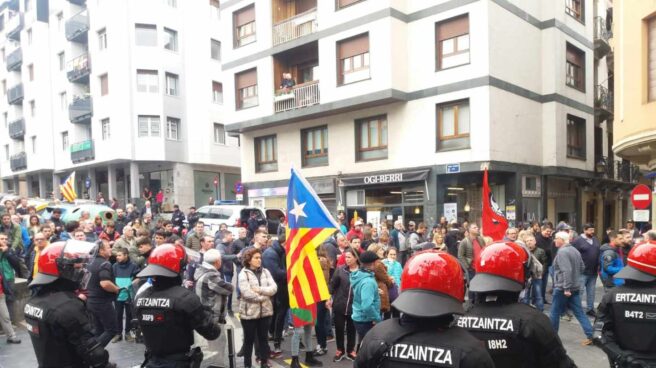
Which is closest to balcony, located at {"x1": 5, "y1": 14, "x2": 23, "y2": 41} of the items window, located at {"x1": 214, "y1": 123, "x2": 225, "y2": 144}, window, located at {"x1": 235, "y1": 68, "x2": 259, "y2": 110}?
window, located at {"x1": 214, "y1": 123, "x2": 225, "y2": 144}

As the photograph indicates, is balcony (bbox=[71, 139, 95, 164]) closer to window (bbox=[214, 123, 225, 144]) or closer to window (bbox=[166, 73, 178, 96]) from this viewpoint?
window (bbox=[166, 73, 178, 96])

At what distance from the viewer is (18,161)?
1519 inches

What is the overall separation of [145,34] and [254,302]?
2600 centimetres

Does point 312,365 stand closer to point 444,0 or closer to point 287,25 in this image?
point 444,0

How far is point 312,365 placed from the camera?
633 cm

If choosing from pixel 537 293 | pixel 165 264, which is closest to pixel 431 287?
pixel 165 264

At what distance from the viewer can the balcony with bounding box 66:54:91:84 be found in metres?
29.8

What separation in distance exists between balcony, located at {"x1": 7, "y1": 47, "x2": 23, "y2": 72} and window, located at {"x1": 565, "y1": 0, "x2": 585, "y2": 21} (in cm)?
3943

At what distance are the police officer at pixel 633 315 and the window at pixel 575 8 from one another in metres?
18.9

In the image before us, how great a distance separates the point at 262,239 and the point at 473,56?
37.6 feet

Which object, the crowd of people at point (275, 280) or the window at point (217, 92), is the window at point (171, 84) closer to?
the window at point (217, 92)

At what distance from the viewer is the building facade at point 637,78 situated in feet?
35.9

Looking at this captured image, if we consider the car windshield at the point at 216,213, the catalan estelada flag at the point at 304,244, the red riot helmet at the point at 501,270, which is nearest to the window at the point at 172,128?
the car windshield at the point at 216,213

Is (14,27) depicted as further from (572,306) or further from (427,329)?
(427,329)
